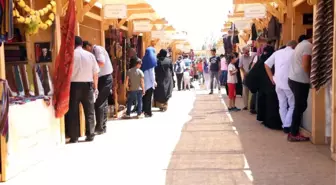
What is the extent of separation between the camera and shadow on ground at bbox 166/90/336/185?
4816 mm

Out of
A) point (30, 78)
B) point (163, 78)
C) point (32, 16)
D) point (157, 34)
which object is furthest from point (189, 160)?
point (157, 34)

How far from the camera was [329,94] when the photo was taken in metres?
6.45

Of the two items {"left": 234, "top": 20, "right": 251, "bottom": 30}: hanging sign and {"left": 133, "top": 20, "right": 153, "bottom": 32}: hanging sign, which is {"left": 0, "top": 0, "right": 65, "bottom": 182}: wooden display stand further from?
{"left": 234, "top": 20, "right": 251, "bottom": 30}: hanging sign

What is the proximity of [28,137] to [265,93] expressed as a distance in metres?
4.56

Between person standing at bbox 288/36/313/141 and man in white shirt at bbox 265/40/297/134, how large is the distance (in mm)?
223

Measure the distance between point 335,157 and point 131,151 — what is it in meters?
2.70

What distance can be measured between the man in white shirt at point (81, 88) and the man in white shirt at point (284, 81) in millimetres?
2913

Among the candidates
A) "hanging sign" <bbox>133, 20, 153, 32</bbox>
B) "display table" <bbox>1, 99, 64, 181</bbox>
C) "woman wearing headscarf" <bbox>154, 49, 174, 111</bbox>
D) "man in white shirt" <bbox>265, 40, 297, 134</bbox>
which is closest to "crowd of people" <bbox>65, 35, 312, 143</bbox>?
"man in white shirt" <bbox>265, 40, 297, 134</bbox>

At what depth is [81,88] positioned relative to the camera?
280 inches

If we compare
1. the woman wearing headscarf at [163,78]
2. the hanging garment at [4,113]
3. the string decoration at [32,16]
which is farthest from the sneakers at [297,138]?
the woman wearing headscarf at [163,78]

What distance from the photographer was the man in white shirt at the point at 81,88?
7.05 metres

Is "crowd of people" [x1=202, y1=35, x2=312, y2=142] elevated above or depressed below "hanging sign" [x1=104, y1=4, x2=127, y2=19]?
below

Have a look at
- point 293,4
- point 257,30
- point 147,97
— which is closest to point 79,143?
point 147,97

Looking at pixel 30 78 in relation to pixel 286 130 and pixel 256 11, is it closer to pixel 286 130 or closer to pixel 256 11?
pixel 286 130
